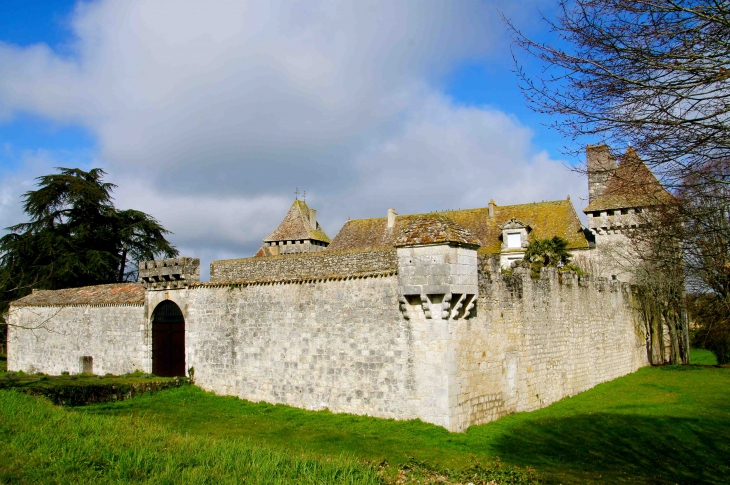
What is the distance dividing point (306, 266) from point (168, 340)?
22.0ft

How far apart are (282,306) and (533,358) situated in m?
6.68

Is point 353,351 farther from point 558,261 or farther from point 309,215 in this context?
point 309,215

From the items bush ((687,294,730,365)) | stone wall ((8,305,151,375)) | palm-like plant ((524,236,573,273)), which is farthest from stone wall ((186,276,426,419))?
bush ((687,294,730,365))

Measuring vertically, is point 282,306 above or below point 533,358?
above

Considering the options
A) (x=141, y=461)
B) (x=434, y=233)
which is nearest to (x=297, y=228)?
(x=434, y=233)

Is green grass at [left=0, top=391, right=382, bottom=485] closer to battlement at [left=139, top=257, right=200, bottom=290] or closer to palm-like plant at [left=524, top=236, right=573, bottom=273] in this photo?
battlement at [left=139, top=257, right=200, bottom=290]

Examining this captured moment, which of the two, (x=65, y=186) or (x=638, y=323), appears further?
(x=65, y=186)

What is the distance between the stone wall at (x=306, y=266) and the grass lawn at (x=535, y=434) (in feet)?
10.7

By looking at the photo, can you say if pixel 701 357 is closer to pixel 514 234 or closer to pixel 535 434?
pixel 514 234

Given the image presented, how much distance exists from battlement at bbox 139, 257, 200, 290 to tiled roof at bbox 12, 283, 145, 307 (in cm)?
81

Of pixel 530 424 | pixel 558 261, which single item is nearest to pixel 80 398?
pixel 530 424

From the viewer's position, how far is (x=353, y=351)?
13656 millimetres

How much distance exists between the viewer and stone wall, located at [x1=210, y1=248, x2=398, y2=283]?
44.4ft

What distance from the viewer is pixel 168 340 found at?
1900cm
